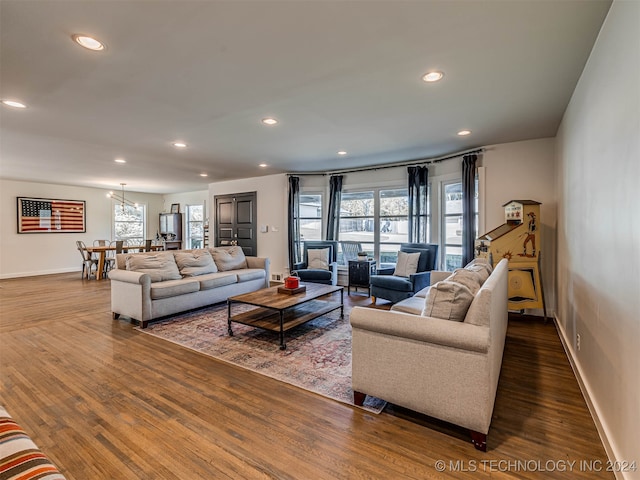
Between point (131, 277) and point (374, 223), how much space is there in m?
4.41

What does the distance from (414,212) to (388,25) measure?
3940 mm

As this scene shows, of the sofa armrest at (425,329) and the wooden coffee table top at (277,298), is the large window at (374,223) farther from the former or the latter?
the sofa armrest at (425,329)

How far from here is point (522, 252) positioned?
404 centimetres

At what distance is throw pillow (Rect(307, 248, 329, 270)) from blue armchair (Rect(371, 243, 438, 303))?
3.75ft

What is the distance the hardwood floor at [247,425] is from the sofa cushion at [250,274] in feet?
6.98

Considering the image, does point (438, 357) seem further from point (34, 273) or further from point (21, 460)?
point (34, 273)

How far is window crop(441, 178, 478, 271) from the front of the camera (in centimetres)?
529

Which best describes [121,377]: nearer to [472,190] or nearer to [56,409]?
[56,409]

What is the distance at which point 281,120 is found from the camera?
11.7ft

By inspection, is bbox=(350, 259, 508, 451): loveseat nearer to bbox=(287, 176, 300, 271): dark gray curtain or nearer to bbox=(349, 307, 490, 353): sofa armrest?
bbox=(349, 307, 490, 353): sofa armrest

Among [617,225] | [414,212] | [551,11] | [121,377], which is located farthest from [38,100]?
[414,212]

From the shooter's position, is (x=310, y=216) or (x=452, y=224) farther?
(x=310, y=216)

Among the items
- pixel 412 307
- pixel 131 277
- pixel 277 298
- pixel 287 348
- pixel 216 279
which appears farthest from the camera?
pixel 216 279

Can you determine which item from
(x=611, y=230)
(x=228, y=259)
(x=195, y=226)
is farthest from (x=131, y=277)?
(x=195, y=226)
